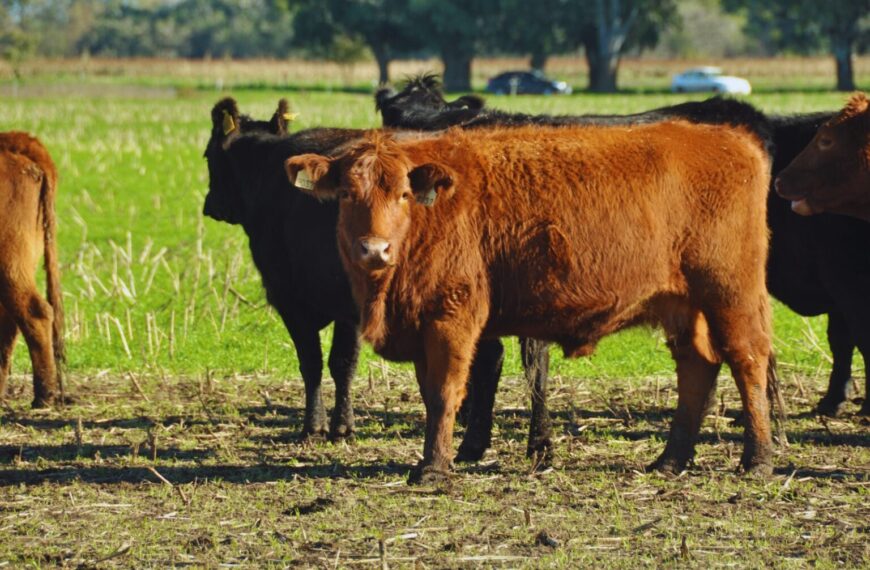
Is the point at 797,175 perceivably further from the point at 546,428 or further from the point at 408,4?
the point at 408,4

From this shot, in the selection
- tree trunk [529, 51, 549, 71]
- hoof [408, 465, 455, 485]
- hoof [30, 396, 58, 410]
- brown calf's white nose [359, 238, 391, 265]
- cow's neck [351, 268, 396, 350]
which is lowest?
tree trunk [529, 51, 549, 71]

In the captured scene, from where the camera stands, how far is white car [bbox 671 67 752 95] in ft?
239

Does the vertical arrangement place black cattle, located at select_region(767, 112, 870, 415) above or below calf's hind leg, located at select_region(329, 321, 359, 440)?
above

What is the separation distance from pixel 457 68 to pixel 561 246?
76206mm

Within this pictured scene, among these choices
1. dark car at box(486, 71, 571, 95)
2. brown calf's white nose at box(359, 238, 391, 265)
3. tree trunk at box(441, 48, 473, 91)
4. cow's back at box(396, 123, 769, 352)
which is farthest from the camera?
tree trunk at box(441, 48, 473, 91)

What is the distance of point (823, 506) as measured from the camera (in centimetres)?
709

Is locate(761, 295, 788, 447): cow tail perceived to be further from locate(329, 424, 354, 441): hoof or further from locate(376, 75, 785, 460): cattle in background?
locate(329, 424, 354, 441): hoof

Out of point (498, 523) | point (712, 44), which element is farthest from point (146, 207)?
point (712, 44)

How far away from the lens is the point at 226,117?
10227 millimetres

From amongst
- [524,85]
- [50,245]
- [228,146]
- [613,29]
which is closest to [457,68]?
[524,85]

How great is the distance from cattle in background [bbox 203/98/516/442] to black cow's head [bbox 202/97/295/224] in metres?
0.01

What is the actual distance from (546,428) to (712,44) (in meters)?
146

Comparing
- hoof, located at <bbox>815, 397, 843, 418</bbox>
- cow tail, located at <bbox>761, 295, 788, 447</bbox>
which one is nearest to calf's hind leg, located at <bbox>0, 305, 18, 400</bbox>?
cow tail, located at <bbox>761, 295, 788, 447</bbox>

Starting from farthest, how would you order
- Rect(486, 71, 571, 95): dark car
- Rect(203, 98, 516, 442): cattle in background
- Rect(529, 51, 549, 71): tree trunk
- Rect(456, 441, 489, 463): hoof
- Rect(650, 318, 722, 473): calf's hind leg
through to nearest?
1. Rect(529, 51, 549, 71): tree trunk
2. Rect(486, 71, 571, 95): dark car
3. Rect(203, 98, 516, 442): cattle in background
4. Rect(456, 441, 489, 463): hoof
5. Rect(650, 318, 722, 473): calf's hind leg
